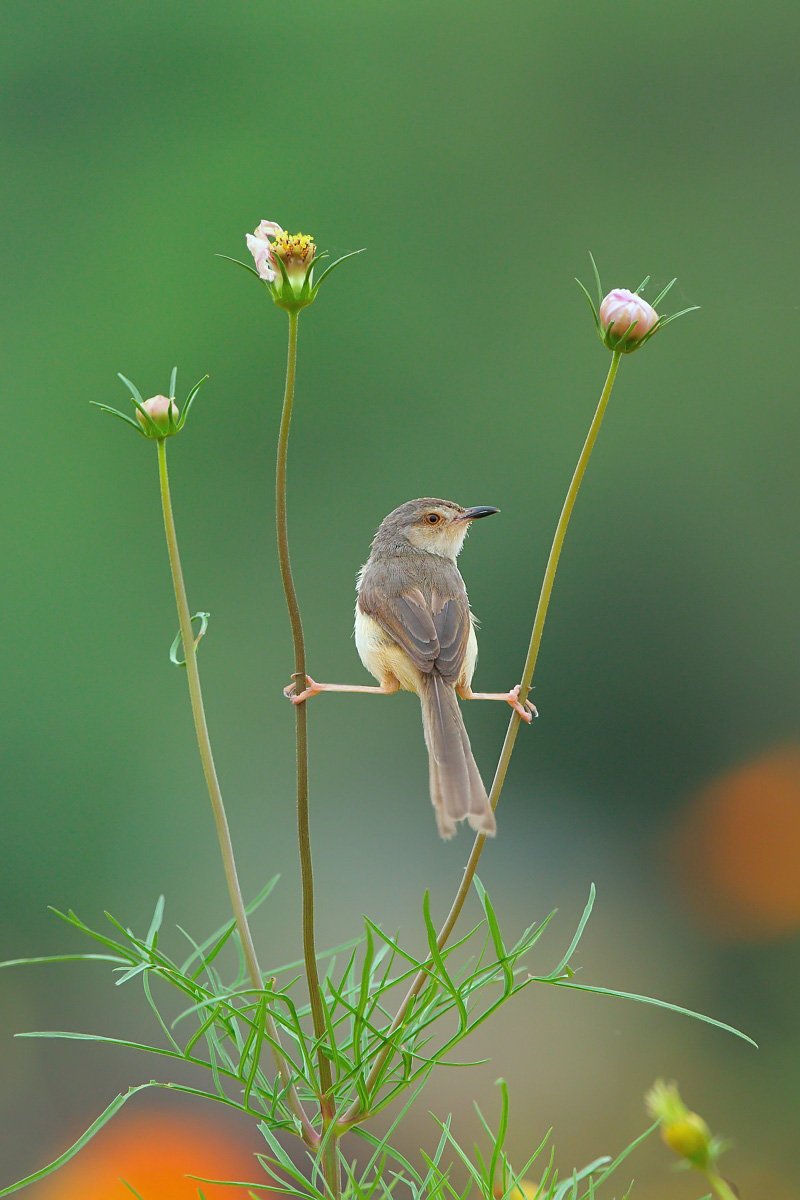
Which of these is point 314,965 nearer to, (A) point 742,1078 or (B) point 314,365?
(A) point 742,1078

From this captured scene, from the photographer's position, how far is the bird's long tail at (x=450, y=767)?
2.80 ft

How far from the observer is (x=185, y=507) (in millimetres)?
2873

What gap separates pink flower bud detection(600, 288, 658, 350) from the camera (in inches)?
36.4

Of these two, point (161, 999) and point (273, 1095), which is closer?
point (273, 1095)

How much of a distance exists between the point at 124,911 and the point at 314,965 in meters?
1.79

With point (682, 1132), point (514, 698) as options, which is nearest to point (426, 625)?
point (514, 698)

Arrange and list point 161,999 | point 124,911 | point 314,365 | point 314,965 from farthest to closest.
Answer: point 314,365 → point 161,999 → point 124,911 → point 314,965

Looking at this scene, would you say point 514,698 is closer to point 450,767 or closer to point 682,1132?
point 450,767

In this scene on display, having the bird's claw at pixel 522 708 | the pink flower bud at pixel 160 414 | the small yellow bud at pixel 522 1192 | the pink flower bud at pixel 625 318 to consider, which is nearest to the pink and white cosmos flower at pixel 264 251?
the pink flower bud at pixel 160 414

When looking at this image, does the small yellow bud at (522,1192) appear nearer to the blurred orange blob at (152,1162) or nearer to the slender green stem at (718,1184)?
the slender green stem at (718,1184)

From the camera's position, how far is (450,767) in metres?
0.95

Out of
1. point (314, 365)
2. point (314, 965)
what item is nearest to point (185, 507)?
point (314, 365)

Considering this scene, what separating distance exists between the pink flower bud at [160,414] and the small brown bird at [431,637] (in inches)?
9.7

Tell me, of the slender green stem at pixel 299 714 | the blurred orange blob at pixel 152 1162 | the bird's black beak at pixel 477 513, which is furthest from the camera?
the blurred orange blob at pixel 152 1162
